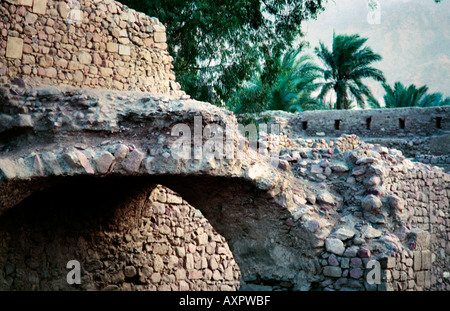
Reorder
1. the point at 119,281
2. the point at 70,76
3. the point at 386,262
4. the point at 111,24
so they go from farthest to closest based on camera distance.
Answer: the point at 119,281, the point at 111,24, the point at 70,76, the point at 386,262

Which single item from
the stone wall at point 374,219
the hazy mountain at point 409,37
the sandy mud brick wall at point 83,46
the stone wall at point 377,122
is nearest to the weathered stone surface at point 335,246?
the stone wall at point 374,219

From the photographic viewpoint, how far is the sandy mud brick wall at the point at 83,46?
6199 mm

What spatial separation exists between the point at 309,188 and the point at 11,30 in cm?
423

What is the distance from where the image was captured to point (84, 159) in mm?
5238

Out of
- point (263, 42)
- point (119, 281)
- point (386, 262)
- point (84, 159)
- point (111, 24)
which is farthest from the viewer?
point (263, 42)

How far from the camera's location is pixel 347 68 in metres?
22.5

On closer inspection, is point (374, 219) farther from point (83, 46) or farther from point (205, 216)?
point (83, 46)

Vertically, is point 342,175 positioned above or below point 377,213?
above

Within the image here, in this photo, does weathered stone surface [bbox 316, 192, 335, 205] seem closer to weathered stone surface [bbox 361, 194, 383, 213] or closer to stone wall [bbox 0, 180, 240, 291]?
weathered stone surface [bbox 361, 194, 383, 213]

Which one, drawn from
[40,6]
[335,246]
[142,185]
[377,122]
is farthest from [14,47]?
[377,122]

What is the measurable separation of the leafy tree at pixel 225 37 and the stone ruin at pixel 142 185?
17.3ft

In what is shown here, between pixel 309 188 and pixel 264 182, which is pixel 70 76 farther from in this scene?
pixel 309 188

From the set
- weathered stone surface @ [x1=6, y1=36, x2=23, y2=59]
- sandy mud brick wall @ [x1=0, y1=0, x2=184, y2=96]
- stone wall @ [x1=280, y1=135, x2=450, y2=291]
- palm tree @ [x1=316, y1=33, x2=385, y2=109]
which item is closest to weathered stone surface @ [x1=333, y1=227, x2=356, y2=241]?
stone wall @ [x1=280, y1=135, x2=450, y2=291]

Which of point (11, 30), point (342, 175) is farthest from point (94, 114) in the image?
point (342, 175)
